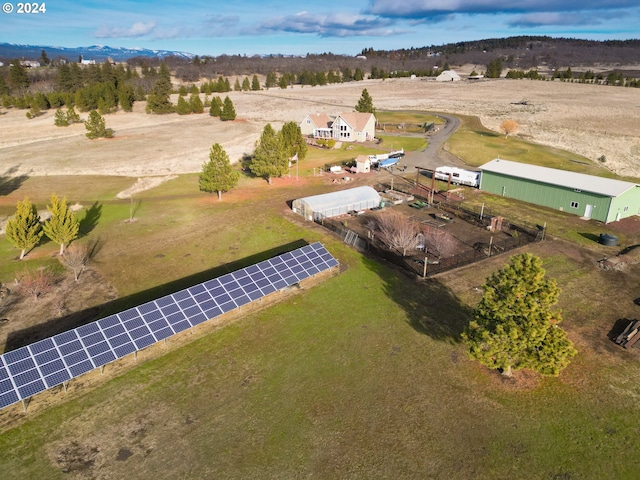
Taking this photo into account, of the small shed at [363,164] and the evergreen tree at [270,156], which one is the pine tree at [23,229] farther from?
the small shed at [363,164]

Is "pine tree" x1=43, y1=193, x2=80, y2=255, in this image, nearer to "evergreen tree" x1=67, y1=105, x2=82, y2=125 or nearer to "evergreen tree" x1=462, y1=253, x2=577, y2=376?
"evergreen tree" x1=462, y1=253, x2=577, y2=376

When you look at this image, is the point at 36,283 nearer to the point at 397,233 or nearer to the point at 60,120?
the point at 397,233

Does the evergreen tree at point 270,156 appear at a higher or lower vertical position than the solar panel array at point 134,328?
higher

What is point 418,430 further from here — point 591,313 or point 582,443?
point 591,313

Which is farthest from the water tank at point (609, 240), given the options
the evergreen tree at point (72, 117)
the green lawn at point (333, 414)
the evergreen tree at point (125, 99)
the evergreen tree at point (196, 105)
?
the evergreen tree at point (125, 99)

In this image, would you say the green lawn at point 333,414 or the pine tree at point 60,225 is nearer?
the green lawn at point 333,414

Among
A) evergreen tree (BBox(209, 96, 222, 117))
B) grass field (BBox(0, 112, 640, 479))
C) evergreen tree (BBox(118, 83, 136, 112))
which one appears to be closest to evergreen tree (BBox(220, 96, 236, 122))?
evergreen tree (BBox(209, 96, 222, 117))

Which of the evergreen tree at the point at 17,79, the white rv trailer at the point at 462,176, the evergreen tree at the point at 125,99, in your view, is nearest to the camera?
the white rv trailer at the point at 462,176
